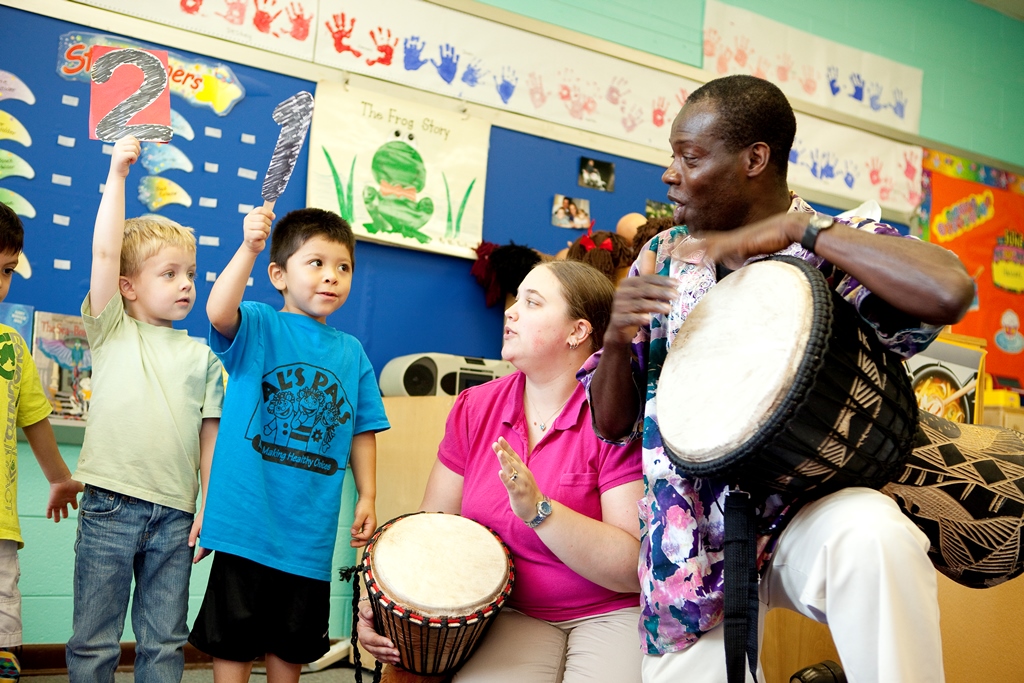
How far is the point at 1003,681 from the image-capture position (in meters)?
2.20

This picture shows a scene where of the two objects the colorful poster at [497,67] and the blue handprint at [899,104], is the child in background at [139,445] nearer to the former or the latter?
the colorful poster at [497,67]

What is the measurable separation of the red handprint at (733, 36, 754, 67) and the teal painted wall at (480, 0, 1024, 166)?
0.66ft

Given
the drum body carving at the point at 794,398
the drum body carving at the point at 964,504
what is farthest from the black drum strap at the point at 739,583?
the drum body carving at the point at 964,504

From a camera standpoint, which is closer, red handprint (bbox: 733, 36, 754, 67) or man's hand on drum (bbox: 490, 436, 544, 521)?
man's hand on drum (bbox: 490, 436, 544, 521)

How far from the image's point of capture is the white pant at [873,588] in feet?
3.81

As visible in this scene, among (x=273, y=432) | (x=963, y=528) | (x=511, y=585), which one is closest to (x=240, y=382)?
(x=273, y=432)

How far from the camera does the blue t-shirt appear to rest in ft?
6.70

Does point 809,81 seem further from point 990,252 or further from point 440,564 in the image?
point 440,564

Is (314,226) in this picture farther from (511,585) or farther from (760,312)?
(760,312)

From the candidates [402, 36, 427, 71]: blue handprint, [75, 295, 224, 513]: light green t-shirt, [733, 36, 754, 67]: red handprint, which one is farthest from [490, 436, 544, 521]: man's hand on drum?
[733, 36, 754, 67]: red handprint

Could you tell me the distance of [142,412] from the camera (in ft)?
7.08

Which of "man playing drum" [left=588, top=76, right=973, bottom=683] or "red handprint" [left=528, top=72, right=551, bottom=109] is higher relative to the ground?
"red handprint" [left=528, top=72, right=551, bottom=109]

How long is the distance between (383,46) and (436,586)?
8.72 ft

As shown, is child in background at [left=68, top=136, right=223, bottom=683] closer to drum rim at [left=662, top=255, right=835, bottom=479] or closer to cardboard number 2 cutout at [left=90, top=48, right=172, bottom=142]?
cardboard number 2 cutout at [left=90, top=48, right=172, bottom=142]
